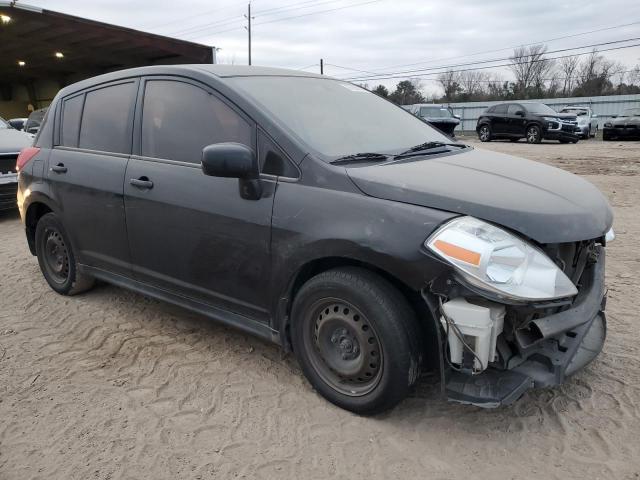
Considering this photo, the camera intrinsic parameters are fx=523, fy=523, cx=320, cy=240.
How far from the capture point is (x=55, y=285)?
443 centimetres

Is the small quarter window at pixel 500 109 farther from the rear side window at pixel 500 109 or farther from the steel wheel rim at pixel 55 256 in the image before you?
the steel wheel rim at pixel 55 256

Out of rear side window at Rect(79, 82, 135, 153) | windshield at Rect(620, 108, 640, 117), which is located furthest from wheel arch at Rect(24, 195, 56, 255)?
windshield at Rect(620, 108, 640, 117)

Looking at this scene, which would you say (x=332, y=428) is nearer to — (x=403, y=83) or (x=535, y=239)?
(x=535, y=239)

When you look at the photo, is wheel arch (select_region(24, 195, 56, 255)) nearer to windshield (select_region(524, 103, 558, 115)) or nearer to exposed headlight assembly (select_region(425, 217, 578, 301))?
exposed headlight assembly (select_region(425, 217, 578, 301))

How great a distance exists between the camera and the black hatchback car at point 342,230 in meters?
2.27

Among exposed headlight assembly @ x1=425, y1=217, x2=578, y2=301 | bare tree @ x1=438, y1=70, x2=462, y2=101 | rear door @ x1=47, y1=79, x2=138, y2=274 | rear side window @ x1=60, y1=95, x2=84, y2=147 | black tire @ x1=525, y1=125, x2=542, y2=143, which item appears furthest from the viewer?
bare tree @ x1=438, y1=70, x2=462, y2=101

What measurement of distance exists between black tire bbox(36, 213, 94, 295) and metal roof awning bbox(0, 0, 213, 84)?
14961mm

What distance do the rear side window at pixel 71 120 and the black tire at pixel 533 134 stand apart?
63.9ft

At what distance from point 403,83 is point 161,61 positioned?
120 feet

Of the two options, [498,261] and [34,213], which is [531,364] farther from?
[34,213]

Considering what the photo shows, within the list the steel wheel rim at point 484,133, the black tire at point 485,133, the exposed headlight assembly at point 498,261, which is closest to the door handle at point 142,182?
the exposed headlight assembly at point 498,261

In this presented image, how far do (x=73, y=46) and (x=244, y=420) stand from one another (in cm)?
2369

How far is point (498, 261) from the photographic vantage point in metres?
2.18

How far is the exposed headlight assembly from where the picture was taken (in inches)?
85.0
